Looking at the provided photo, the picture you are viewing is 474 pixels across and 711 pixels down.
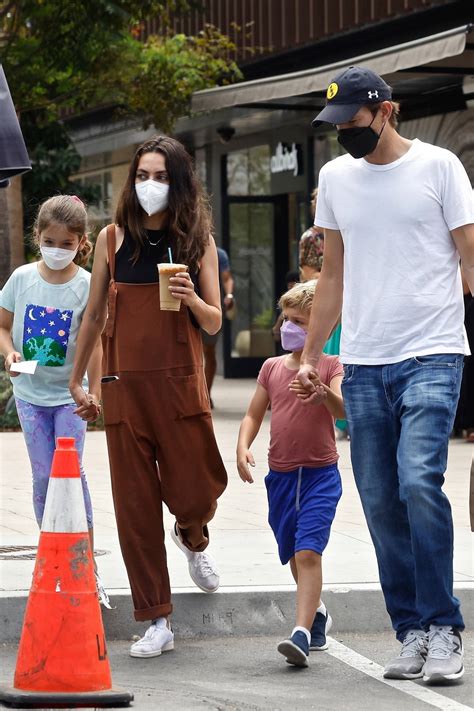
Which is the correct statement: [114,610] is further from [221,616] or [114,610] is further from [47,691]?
[47,691]

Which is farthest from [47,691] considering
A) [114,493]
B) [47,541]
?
[114,493]

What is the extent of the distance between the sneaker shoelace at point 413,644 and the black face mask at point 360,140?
5.70 feet

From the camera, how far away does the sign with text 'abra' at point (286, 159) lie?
20.9 metres

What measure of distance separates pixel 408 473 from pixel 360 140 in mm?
1191

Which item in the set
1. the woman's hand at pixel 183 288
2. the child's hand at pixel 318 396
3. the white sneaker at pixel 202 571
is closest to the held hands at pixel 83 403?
the white sneaker at pixel 202 571

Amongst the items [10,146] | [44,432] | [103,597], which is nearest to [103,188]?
[10,146]

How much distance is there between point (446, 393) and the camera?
536 cm

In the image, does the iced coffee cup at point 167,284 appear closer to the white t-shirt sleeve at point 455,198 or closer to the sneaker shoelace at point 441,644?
the white t-shirt sleeve at point 455,198

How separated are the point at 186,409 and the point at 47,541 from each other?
3.20ft

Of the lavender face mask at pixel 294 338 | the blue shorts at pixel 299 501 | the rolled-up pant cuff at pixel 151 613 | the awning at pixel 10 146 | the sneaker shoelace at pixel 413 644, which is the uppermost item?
the awning at pixel 10 146

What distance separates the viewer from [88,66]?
1805 centimetres

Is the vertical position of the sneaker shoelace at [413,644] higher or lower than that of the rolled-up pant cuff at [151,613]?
lower

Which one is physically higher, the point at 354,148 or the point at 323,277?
the point at 354,148

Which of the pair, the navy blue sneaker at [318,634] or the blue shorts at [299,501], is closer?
the blue shorts at [299,501]
